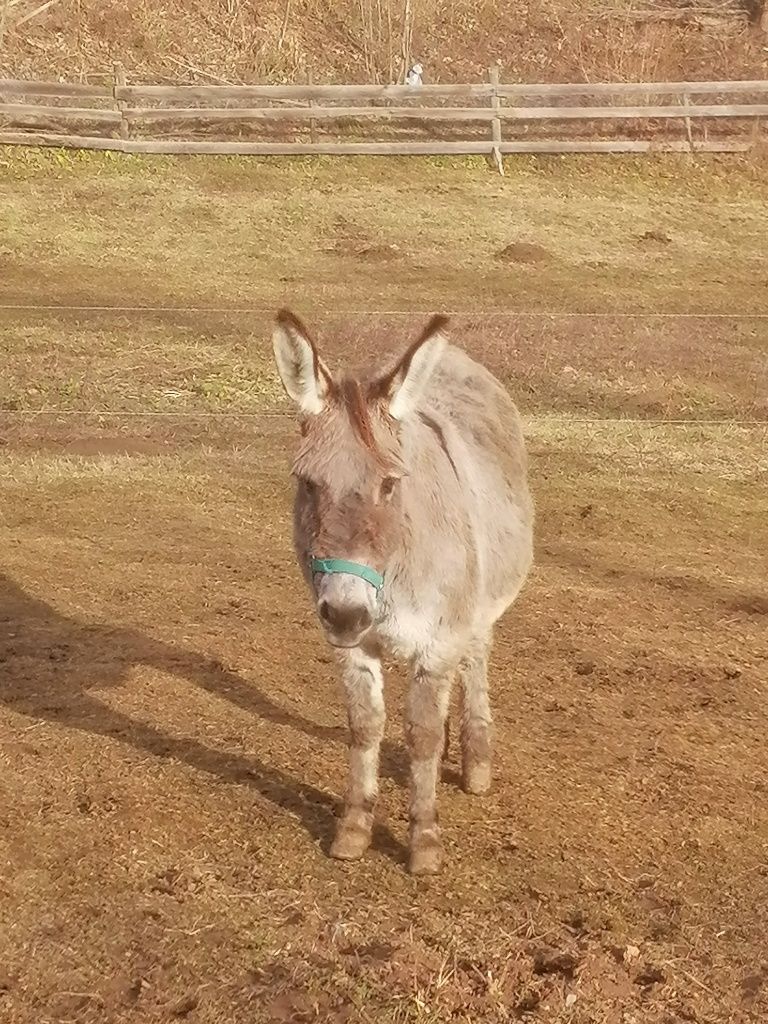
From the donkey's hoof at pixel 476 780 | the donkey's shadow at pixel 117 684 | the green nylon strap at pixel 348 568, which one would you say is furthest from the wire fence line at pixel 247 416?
the green nylon strap at pixel 348 568

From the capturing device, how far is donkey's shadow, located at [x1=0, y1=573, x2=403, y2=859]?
5.97m

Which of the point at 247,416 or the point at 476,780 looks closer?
the point at 476,780

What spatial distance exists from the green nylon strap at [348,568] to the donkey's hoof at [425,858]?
1.50m

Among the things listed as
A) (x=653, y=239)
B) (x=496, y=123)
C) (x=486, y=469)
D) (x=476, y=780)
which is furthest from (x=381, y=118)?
(x=476, y=780)

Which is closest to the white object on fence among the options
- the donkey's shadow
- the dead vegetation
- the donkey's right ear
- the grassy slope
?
the dead vegetation

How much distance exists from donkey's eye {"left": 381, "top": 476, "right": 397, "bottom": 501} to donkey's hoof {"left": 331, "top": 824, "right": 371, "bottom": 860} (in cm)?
169

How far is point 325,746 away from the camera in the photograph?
648cm

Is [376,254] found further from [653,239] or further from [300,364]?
[300,364]

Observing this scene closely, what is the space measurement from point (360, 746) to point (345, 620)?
3.82 ft

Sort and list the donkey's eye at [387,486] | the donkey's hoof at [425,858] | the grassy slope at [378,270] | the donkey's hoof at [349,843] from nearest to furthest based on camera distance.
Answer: the donkey's eye at [387,486] < the donkey's hoof at [425,858] < the donkey's hoof at [349,843] < the grassy slope at [378,270]

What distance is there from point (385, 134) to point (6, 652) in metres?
21.4

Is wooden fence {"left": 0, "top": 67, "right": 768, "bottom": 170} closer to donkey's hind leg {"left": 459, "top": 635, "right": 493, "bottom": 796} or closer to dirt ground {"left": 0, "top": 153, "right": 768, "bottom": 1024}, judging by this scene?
dirt ground {"left": 0, "top": 153, "right": 768, "bottom": 1024}

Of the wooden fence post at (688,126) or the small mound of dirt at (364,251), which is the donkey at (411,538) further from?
the wooden fence post at (688,126)

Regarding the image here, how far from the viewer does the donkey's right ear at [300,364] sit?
4.31 meters
